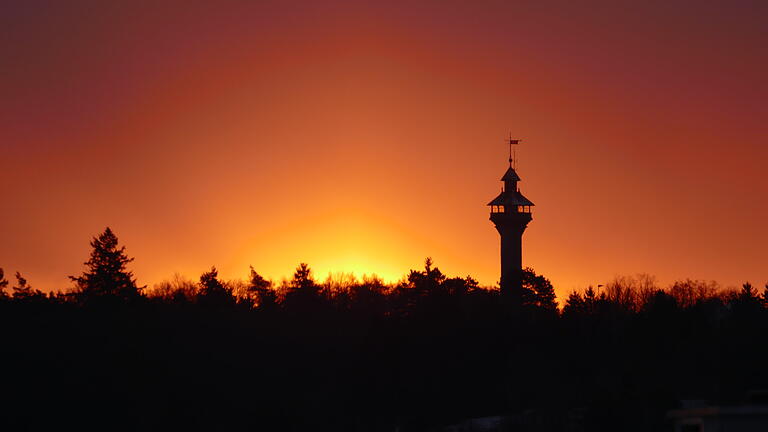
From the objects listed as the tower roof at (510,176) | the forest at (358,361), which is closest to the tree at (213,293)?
the forest at (358,361)

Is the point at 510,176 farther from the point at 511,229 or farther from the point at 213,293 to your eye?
the point at 213,293

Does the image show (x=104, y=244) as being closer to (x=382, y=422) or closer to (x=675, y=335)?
(x=382, y=422)

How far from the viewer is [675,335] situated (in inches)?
4437

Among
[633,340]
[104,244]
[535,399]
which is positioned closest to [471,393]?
[535,399]

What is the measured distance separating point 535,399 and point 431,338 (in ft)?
48.0

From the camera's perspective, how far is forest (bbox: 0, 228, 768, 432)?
102 metres

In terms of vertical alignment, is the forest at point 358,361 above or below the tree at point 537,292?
below

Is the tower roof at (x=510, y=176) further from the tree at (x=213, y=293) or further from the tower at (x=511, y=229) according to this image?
the tree at (x=213, y=293)

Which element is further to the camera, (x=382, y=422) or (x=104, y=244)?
(x=104, y=244)

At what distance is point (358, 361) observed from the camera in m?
115

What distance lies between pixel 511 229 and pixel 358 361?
43.4m

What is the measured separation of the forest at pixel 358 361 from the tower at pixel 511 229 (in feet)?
18.4

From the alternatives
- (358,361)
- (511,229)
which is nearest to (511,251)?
(511,229)

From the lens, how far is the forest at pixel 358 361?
102 metres
